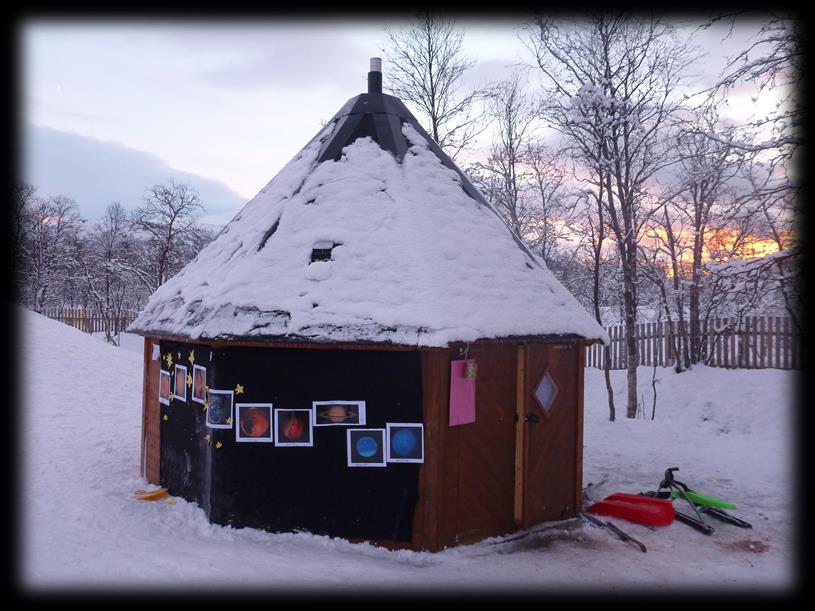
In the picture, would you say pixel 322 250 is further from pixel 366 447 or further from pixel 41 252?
pixel 41 252

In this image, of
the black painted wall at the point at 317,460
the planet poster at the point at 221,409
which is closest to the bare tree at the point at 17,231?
the planet poster at the point at 221,409

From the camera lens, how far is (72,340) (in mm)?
19469

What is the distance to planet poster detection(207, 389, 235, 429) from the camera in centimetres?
687

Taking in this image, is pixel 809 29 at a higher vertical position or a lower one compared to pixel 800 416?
higher

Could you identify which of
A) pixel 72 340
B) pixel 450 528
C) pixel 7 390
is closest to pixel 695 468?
pixel 450 528

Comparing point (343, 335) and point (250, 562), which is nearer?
point (250, 562)

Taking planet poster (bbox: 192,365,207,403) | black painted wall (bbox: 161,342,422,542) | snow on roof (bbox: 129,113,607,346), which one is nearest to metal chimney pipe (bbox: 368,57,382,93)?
snow on roof (bbox: 129,113,607,346)

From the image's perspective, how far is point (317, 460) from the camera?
675cm

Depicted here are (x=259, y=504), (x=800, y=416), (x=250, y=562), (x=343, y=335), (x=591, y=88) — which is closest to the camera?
(x=250, y=562)

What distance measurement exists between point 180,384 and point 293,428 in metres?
2.14

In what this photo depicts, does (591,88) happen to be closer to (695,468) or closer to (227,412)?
(695,468)

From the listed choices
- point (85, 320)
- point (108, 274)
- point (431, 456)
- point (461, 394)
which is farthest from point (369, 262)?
point (108, 274)

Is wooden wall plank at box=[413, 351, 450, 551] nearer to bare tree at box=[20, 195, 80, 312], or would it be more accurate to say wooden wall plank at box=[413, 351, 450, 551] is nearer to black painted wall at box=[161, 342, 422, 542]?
black painted wall at box=[161, 342, 422, 542]

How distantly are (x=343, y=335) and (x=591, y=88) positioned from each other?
1140 centimetres
